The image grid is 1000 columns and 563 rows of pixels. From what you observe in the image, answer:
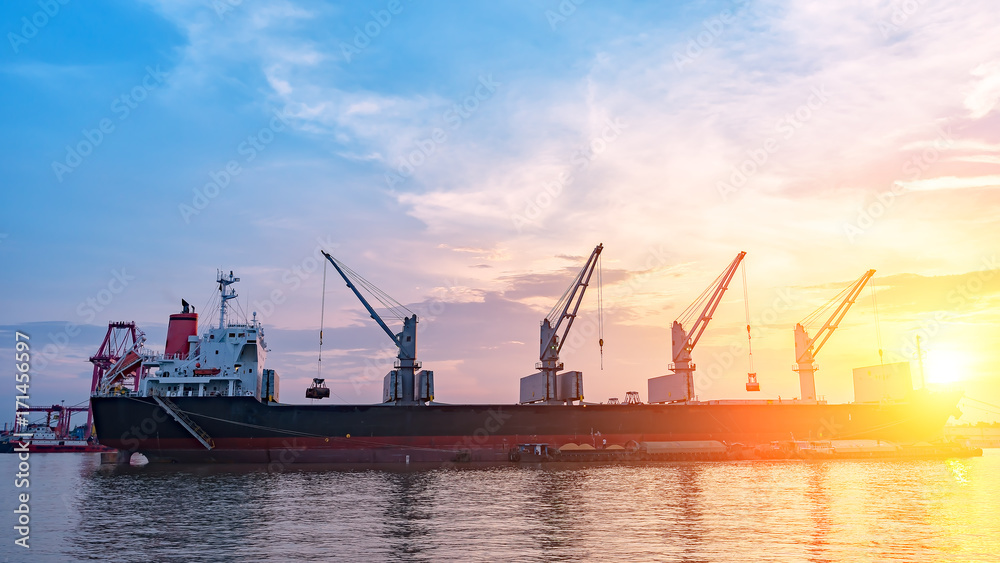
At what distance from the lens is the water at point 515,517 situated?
23141 mm

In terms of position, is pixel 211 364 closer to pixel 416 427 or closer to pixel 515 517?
pixel 416 427

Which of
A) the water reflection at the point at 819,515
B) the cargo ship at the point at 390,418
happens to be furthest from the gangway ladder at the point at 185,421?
the water reflection at the point at 819,515

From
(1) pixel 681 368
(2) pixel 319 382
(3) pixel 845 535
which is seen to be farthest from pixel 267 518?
(1) pixel 681 368

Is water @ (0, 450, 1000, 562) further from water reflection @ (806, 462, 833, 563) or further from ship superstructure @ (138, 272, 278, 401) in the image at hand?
ship superstructure @ (138, 272, 278, 401)

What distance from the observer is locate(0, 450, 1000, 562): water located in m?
23.1

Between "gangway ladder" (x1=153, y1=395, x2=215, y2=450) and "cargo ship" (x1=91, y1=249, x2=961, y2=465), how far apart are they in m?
0.10

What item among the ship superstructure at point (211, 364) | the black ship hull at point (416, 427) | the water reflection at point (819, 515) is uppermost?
the ship superstructure at point (211, 364)

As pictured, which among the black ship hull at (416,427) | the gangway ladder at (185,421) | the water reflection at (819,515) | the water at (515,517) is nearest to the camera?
the water reflection at (819,515)

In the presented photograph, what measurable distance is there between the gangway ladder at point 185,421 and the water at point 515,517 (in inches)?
354

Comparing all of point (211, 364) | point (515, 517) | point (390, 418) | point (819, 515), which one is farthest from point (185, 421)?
point (819, 515)

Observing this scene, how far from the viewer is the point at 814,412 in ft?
244

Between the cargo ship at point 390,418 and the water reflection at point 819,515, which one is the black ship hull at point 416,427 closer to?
the cargo ship at point 390,418

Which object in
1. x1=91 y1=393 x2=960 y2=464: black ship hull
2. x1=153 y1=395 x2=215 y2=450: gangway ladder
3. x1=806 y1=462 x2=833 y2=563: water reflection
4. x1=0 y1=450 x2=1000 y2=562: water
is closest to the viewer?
x1=806 y1=462 x2=833 y2=563: water reflection

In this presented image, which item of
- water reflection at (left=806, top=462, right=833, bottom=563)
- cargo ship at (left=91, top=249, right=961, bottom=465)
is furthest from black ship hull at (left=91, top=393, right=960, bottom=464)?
water reflection at (left=806, top=462, right=833, bottom=563)
